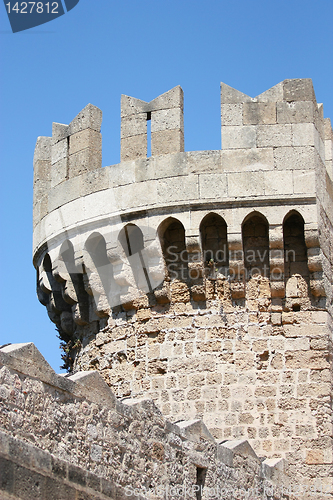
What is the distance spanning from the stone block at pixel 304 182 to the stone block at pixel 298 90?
0.94 m

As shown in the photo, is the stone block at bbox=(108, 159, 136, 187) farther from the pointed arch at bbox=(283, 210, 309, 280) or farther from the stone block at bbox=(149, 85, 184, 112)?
the pointed arch at bbox=(283, 210, 309, 280)

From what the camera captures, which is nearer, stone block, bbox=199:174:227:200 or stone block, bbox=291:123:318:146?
stone block, bbox=199:174:227:200

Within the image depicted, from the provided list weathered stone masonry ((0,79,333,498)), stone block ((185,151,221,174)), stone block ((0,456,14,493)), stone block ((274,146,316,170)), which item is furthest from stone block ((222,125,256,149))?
stone block ((0,456,14,493))

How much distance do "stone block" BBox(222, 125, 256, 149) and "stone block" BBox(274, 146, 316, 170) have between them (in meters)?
0.30

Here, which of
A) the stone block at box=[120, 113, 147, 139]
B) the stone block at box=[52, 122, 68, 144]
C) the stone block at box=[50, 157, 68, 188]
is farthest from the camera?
the stone block at box=[52, 122, 68, 144]

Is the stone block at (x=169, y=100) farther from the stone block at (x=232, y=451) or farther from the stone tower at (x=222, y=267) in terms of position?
the stone block at (x=232, y=451)

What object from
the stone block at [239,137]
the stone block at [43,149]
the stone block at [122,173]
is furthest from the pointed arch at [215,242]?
the stone block at [43,149]

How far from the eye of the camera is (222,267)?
991 cm

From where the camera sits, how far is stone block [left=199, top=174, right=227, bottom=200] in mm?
9773

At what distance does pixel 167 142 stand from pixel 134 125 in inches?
19.9

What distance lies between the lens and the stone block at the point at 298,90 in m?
10.2

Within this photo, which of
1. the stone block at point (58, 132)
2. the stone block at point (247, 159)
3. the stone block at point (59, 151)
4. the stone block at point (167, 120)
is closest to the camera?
the stone block at point (247, 159)

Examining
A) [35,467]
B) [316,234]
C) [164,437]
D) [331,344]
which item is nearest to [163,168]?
[316,234]

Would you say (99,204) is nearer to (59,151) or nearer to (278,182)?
(59,151)
